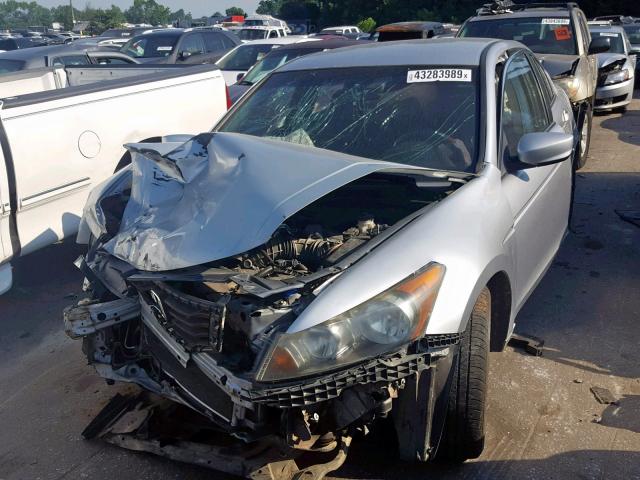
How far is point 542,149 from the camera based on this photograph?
134 inches

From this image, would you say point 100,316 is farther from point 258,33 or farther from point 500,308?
point 258,33

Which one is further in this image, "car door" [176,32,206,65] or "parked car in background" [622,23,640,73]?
"parked car in background" [622,23,640,73]

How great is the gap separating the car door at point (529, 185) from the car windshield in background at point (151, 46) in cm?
1022

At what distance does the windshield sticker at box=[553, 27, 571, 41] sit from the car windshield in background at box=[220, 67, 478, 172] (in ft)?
18.7

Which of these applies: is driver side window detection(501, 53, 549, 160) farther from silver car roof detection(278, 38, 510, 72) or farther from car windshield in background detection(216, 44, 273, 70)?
car windshield in background detection(216, 44, 273, 70)

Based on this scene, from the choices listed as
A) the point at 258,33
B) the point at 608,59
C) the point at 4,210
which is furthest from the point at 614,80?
the point at 258,33

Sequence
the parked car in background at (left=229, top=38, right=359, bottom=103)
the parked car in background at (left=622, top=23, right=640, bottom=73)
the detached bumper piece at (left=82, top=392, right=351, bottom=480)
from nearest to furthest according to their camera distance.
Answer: the detached bumper piece at (left=82, top=392, right=351, bottom=480) → the parked car in background at (left=229, top=38, right=359, bottom=103) → the parked car in background at (left=622, top=23, right=640, bottom=73)

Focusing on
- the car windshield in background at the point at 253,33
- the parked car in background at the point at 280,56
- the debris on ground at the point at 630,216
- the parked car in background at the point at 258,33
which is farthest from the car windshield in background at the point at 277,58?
the car windshield in background at the point at 253,33

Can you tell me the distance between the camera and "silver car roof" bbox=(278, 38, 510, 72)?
12.8ft

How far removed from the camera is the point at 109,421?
334cm

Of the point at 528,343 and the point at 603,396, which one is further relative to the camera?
the point at 528,343

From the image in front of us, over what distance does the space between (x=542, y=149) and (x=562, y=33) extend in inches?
243

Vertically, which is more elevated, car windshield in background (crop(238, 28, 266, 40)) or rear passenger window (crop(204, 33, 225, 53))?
rear passenger window (crop(204, 33, 225, 53))

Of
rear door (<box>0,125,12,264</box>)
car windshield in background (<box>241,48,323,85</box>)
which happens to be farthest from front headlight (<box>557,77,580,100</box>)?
rear door (<box>0,125,12,264</box>)
